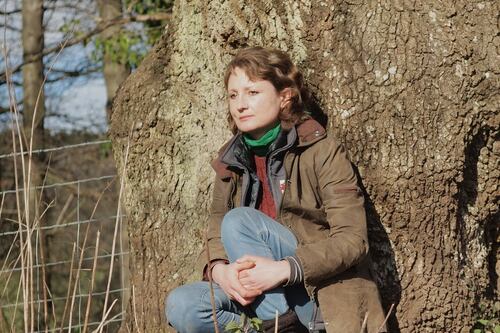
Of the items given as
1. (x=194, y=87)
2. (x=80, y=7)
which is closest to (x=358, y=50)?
(x=194, y=87)

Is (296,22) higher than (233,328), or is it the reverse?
(296,22)

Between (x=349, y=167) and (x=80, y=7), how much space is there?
26.3ft

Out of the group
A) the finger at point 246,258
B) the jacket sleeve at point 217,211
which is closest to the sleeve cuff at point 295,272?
the finger at point 246,258

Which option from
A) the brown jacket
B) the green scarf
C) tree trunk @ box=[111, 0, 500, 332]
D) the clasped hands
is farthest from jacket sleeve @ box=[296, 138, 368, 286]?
tree trunk @ box=[111, 0, 500, 332]

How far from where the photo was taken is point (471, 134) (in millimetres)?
4047

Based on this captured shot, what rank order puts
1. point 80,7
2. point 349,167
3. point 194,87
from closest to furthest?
1. point 349,167
2. point 194,87
3. point 80,7

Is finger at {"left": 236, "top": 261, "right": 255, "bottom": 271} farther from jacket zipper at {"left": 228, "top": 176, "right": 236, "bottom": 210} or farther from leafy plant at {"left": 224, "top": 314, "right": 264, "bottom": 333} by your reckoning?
jacket zipper at {"left": 228, "top": 176, "right": 236, "bottom": 210}

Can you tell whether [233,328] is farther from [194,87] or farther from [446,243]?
[194,87]

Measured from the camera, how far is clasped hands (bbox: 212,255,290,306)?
347cm

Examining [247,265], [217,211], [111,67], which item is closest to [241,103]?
[217,211]

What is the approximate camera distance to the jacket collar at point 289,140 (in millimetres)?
3811

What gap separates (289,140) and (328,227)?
0.41m

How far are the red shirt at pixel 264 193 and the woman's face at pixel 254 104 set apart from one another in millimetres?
116

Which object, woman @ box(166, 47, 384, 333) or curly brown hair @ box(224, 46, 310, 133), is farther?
curly brown hair @ box(224, 46, 310, 133)
